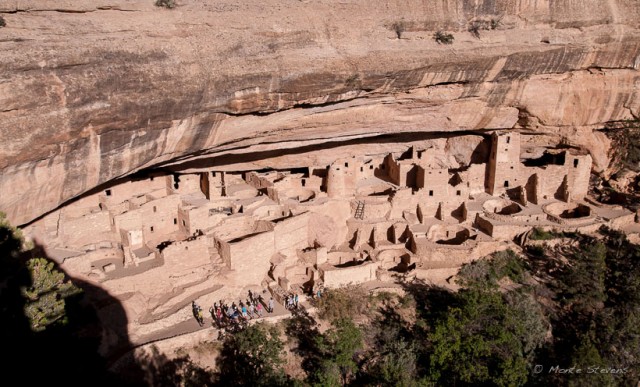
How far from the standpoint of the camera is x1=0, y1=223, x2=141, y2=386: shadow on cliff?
9.05m

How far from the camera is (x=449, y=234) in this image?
1620 cm

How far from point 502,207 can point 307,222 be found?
6.10 meters

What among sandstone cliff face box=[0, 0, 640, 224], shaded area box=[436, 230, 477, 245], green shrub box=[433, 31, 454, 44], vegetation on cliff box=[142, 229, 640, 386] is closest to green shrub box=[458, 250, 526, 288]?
vegetation on cliff box=[142, 229, 640, 386]

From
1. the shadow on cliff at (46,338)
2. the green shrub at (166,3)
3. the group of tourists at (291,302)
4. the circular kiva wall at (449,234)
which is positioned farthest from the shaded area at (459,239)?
the green shrub at (166,3)

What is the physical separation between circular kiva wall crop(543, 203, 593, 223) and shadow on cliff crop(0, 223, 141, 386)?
1230 cm

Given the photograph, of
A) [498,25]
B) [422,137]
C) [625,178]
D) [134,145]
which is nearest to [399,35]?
[498,25]

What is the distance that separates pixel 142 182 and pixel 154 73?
5.41m

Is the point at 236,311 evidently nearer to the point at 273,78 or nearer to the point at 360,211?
the point at 360,211

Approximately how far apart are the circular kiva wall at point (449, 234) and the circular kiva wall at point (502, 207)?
126 centimetres

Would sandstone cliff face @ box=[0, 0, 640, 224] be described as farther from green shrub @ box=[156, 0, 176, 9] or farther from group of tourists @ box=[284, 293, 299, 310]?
group of tourists @ box=[284, 293, 299, 310]

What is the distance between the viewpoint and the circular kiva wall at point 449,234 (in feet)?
52.3

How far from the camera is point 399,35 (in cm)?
1283

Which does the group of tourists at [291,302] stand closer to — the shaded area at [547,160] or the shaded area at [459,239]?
the shaded area at [459,239]

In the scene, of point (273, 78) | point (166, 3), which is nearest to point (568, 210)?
point (273, 78)
